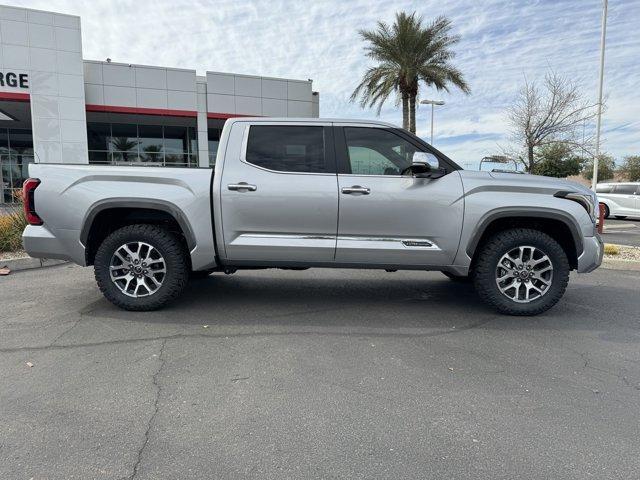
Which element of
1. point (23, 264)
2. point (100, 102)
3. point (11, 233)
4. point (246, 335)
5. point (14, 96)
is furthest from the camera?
point (100, 102)

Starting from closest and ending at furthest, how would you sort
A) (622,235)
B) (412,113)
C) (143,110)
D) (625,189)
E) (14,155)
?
1. (622,235)
2. (625,189)
3. (412,113)
4. (143,110)
5. (14,155)

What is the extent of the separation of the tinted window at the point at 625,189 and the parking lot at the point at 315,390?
1712 centimetres

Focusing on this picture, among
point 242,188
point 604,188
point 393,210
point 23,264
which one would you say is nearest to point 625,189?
point 604,188

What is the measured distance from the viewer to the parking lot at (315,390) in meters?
2.39

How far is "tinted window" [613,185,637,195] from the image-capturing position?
19.3m

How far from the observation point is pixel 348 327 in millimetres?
4441

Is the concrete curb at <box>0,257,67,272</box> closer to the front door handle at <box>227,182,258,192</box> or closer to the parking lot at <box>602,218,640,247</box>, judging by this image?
the front door handle at <box>227,182,258,192</box>

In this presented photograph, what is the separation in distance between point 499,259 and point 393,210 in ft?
4.06

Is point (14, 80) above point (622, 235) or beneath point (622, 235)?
above

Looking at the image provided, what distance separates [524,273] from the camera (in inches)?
187

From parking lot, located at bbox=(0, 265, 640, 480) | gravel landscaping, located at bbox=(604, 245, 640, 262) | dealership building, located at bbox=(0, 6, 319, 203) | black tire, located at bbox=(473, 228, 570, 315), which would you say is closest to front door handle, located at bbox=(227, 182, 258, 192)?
parking lot, located at bbox=(0, 265, 640, 480)

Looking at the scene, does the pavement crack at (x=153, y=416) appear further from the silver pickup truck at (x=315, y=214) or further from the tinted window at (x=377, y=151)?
the tinted window at (x=377, y=151)

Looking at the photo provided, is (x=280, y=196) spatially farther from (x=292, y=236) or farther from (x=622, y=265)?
(x=622, y=265)

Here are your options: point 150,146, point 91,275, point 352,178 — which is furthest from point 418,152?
point 150,146
